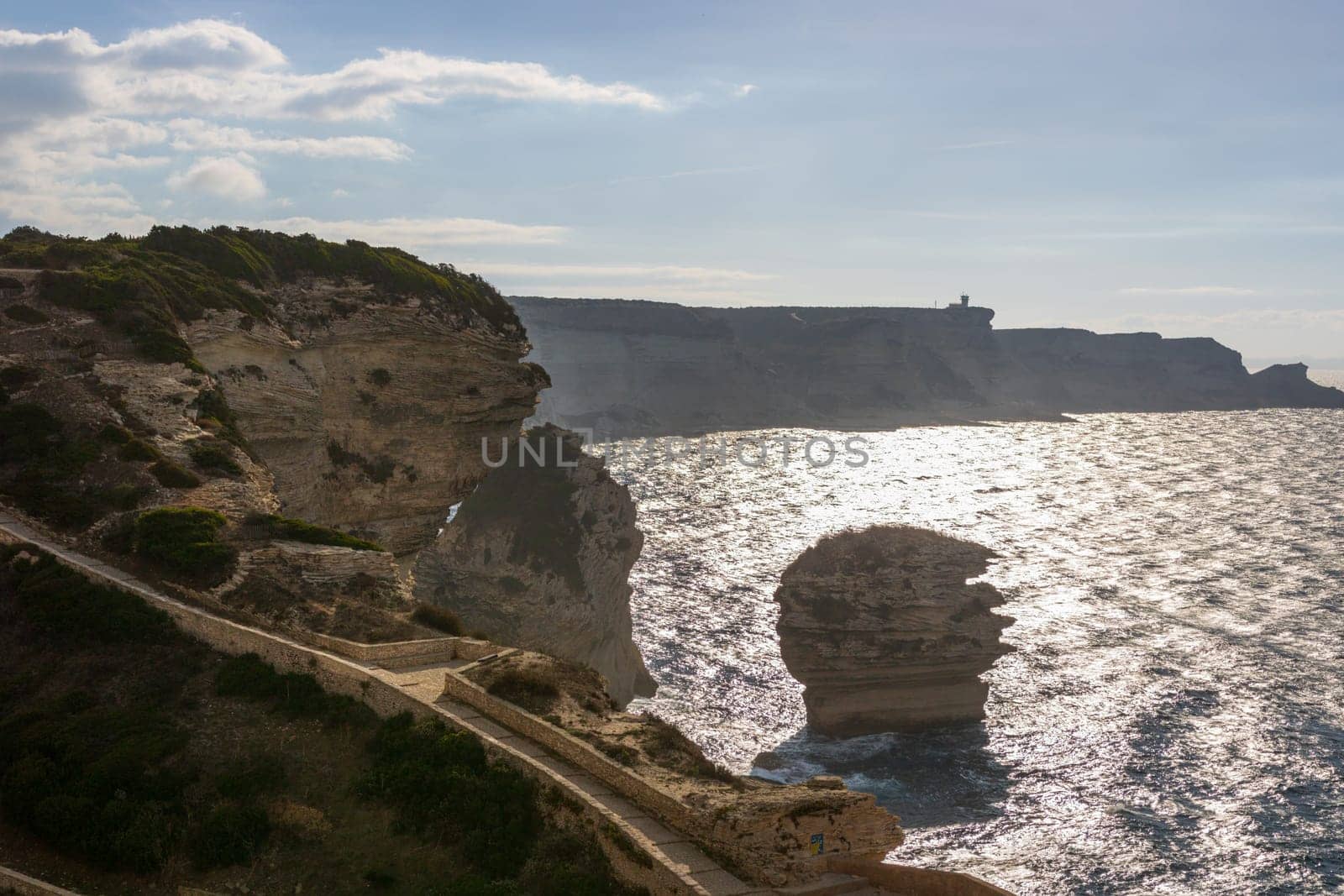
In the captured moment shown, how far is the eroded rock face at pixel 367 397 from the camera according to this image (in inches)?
1545

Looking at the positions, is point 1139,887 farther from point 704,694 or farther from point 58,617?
point 58,617

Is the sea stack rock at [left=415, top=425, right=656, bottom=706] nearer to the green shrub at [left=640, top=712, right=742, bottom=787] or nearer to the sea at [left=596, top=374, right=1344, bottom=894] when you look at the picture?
the sea at [left=596, top=374, right=1344, bottom=894]

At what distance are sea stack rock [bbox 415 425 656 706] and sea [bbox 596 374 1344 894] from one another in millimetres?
4548

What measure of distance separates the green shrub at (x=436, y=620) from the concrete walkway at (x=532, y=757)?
1719 millimetres

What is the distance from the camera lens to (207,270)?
42125 millimetres

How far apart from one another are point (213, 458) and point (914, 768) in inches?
1225

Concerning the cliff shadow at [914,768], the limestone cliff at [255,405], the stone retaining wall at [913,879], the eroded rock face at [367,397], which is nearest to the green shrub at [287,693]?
the limestone cliff at [255,405]

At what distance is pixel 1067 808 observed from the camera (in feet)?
142

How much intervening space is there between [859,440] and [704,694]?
477 ft

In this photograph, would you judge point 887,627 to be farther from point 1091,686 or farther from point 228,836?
point 228,836

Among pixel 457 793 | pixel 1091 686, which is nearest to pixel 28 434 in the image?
pixel 457 793

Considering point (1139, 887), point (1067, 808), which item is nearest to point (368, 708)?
point (1139, 887)

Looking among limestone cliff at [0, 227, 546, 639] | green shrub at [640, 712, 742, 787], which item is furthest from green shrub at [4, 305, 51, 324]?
green shrub at [640, 712, 742, 787]

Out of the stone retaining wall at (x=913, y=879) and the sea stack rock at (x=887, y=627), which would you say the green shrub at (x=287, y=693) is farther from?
the sea stack rock at (x=887, y=627)
